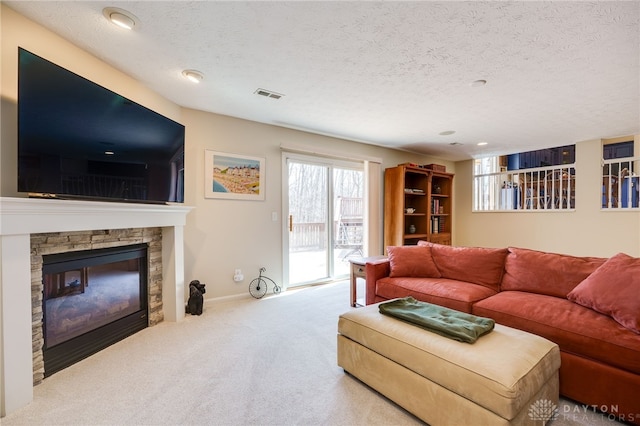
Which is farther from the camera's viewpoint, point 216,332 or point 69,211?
point 216,332

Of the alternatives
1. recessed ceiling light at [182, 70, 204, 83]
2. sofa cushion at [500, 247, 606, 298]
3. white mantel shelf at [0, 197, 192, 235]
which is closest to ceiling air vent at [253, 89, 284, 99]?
recessed ceiling light at [182, 70, 204, 83]

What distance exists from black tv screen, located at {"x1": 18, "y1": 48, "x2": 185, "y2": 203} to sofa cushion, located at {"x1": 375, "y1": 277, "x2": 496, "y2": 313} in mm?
2314

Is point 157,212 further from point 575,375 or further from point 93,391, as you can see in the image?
point 575,375

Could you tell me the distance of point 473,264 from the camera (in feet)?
8.63

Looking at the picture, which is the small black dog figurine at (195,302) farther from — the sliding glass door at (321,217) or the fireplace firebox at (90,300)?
the sliding glass door at (321,217)

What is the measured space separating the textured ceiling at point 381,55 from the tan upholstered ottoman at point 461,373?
6.04 feet

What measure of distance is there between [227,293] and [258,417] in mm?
2051

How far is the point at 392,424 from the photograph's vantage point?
4.75 ft

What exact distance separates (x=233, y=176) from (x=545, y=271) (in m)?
3.24

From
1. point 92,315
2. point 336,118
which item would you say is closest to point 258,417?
point 92,315

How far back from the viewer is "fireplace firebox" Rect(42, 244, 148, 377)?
192 cm

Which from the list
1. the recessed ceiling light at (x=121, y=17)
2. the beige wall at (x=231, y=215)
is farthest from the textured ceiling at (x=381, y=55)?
the beige wall at (x=231, y=215)

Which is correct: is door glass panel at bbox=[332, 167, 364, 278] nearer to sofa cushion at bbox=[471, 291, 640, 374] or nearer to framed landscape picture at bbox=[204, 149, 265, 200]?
framed landscape picture at bbox=[204, 149, 265, 200]

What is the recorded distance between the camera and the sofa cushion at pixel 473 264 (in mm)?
2529
